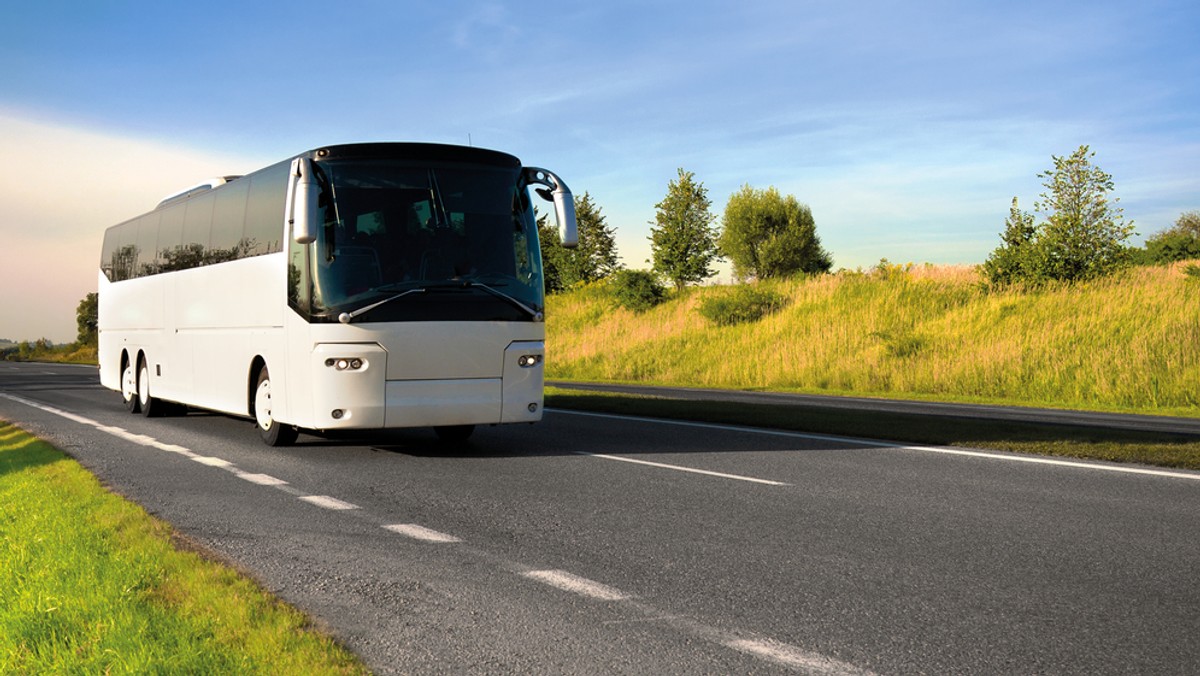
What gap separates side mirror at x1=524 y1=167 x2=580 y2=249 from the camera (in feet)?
39.5

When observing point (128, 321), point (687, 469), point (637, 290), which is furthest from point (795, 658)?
point (637, 290)

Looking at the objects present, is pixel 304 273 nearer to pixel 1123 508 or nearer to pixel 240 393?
pixel 240 393

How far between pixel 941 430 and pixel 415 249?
725 cm

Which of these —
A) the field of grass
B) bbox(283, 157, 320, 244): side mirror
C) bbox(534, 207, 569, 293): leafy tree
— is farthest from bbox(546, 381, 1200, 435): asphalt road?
bbox(534, 207, 569, 293): leafy tree

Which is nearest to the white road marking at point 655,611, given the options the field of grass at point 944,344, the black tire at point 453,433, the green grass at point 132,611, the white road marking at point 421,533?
the white road marking at point 421,533

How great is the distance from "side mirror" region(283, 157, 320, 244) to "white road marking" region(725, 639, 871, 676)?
7.70 m

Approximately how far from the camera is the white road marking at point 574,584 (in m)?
5.45

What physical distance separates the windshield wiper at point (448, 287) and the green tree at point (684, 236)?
43.4 meters

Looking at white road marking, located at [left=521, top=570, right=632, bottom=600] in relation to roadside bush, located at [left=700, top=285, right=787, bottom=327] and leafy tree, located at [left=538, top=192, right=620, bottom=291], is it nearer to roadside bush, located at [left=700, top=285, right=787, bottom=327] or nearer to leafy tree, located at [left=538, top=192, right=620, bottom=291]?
roadside bush, located at [left=700, top=285, right=787, bottom=327]

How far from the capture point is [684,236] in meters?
56.6

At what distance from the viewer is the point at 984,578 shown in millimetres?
5773

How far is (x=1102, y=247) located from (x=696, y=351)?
42.6ft

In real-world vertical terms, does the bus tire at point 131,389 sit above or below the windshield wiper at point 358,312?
below

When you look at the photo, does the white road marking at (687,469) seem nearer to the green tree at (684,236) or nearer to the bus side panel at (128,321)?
the bus side panel at (128,321)
